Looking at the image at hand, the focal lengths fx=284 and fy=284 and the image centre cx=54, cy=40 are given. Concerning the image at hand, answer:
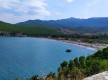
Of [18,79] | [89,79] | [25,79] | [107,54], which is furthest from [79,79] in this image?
[107,54]

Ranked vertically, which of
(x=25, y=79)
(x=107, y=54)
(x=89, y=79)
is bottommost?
(x=107, y=54)

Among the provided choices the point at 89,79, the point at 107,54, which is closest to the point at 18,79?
the point at 89,79

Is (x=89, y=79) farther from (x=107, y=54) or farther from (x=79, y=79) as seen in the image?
(x=107, y=54)

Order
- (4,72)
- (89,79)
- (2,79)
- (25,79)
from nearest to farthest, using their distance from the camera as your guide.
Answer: (89,79), (25,79), (2,79), (4,72)

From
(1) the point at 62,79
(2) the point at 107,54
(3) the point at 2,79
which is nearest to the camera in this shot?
(1) the point at 62,79

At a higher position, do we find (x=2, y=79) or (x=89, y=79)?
(x=89, y=79)

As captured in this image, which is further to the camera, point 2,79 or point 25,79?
point 2,79

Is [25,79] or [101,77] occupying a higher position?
[101,77]

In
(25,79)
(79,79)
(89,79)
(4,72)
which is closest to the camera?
(89,79)

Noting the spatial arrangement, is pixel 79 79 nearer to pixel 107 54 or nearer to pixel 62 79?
pixel 62 79
